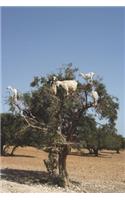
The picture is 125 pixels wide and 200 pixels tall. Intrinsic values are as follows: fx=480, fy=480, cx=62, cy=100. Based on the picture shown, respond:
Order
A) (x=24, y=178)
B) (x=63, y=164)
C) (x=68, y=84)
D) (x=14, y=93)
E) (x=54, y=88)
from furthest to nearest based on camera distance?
(x=24, y=178) → (x=63, y=164) → (x=54, y=88) → (x=14, y=93) → (x=68, y=84)

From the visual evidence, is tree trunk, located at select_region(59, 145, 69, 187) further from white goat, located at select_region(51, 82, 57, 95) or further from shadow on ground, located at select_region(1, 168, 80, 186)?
white goat, located at select_region(51, 82, 57, 95)

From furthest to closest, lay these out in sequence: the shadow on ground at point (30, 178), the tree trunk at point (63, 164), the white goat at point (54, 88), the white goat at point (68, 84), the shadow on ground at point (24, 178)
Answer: the shadow on ground at point (24, 178) → the shadow on ground at point (30, 178) → the tree trunk at point (63, 164) → the white goat at point (54, 88) → the white goat at point (68, 84)

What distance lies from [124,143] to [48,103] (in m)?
31.8

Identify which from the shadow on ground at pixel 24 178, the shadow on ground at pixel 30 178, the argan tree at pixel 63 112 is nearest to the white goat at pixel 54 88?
the argan tree at pixel 63 112

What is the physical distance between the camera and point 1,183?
37.6 ft

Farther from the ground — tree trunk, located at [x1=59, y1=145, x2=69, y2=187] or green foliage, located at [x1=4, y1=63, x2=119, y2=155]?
green foliage, located at [x1=4, y1=63, x2=119, y2=155]

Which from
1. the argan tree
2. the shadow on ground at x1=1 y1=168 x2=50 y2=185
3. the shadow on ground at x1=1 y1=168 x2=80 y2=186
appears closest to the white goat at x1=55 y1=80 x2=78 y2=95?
the argan tree

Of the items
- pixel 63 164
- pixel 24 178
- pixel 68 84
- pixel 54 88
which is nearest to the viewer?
pixel 68 84

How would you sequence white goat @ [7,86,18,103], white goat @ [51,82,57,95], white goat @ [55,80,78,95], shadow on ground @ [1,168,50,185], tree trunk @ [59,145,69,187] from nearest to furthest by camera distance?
white goat @ [55,80,78,95]
white goat @ [7,86,18,103]
white goat @ [51,82,57,95]
tree trunk @ [59,145,69,187]
shadow on ground @ [1,168,50,185]

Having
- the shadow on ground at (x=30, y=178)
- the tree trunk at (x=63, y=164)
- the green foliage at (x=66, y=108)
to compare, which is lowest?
the shadow on ground at (x=30, y=178)

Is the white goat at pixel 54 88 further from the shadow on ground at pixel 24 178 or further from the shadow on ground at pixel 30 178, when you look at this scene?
the shadow on ground at pixel 24 178

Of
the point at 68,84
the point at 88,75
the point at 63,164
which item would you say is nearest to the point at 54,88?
the point at 68,84

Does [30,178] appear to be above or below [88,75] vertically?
below

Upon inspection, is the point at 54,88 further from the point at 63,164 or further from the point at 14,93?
the point at 63,164
